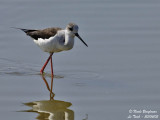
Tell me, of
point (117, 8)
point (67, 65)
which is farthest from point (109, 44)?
point (117, 8)

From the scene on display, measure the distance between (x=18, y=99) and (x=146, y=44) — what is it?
3.97m

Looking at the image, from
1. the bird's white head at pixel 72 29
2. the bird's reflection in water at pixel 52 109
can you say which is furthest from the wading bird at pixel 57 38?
the bird's reflection in water at pixel 52 109

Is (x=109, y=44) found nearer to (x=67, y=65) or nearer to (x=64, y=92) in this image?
(x=67, y=65)

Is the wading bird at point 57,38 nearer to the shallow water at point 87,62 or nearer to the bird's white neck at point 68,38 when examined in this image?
the bird's white neck at point 68,38

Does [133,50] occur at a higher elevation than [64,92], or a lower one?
higher

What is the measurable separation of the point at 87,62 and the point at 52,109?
99.6 inches

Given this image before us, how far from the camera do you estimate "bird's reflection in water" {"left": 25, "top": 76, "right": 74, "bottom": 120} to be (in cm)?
796

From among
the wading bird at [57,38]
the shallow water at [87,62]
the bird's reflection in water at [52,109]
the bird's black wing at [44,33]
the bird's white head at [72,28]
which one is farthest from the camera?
the bird's black wing at [44,33]

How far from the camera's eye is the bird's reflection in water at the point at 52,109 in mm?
7961

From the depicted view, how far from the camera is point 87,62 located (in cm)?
1066

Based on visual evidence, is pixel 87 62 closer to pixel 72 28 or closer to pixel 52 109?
pixel 72 28

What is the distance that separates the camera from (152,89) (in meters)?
9.05

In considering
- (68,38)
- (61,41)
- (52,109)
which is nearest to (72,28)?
(68,38)

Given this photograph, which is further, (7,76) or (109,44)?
(109,44)
